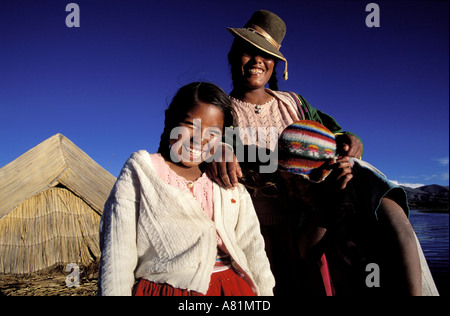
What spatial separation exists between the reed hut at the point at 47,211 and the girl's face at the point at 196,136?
200 inches

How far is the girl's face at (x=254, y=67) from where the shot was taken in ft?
8.06

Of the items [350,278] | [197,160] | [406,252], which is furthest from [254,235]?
[406,252]

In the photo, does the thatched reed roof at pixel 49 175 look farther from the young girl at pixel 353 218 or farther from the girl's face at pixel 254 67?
the young girl at pixel 353 218

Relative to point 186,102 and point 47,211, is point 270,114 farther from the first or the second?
point 47,211

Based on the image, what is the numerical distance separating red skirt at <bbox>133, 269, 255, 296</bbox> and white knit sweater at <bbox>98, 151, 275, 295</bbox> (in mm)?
27

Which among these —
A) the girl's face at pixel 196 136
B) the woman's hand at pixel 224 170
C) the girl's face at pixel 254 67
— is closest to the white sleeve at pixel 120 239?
the girl's face at pixel 196 136

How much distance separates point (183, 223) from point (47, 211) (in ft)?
18.8

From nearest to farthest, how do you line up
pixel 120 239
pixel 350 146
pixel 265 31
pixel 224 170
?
pixel 120 239
pixel 224 170
pixel 350 146
pixel 265 31

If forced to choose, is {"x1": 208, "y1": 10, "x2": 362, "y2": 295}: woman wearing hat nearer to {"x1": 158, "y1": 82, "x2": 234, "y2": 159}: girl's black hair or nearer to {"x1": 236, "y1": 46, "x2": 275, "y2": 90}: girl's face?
{"x1": 236, "y1": 46, "x2": 275, "y2": 90}: girl's face

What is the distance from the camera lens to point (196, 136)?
73.8 inches

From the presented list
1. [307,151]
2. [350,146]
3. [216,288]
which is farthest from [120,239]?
[350,146]

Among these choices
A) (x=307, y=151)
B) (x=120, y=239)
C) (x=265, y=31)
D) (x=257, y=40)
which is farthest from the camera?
(x=265, y=31)

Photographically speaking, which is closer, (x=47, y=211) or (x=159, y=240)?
(x=159, y=240)
